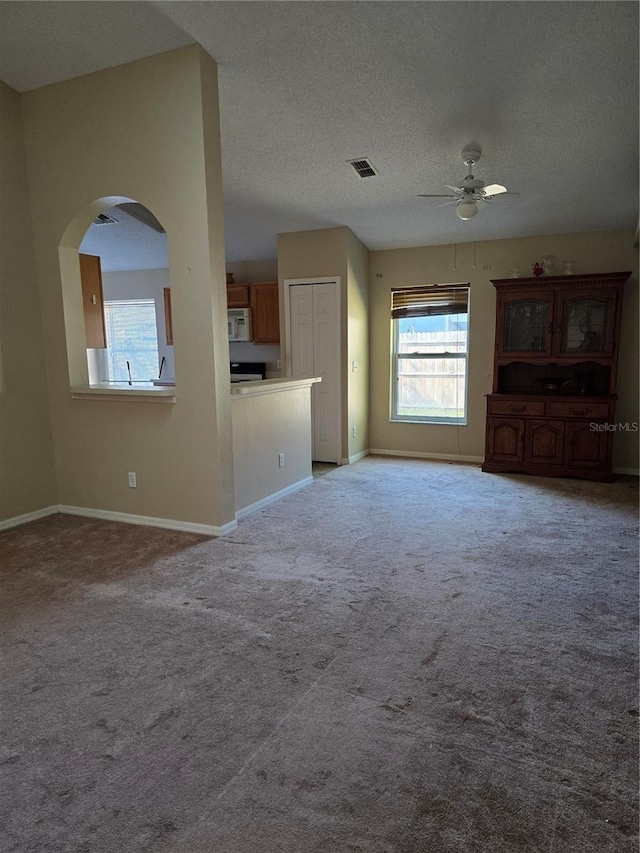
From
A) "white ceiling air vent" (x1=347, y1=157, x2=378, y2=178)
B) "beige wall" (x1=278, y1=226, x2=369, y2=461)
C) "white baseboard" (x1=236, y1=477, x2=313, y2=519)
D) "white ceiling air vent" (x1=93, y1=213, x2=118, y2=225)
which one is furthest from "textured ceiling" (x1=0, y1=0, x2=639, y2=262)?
"white baseboard" (x1=236, y1=477, x2=313, y2=519)

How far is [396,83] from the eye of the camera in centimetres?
312

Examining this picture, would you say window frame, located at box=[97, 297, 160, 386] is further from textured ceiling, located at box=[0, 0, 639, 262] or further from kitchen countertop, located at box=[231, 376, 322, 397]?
kitchen countertop, located at box=[231, 376, 322, 397]

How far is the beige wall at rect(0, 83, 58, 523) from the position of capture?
3.65 metres

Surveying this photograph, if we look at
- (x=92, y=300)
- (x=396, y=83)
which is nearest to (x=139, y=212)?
(x=92, y=300)

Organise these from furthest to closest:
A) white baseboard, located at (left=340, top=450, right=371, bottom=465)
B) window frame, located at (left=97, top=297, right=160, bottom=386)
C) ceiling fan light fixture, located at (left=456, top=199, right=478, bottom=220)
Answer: window frame, located at (left=97, top=297, right=160, bottom=386) → white baseboard, located at (left=340, top=450, right=371, bottom=465) → ceiling fan light fixture, located at (left=456, top=199, right=478, bottom=220)

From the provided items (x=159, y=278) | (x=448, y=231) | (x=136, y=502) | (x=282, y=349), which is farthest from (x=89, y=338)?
(x=448, y=231)

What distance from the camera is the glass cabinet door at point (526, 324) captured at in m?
5.23

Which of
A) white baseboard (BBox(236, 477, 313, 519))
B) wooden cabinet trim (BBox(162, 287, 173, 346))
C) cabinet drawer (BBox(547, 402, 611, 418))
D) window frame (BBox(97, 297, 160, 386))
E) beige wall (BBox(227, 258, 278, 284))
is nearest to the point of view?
white baseboard (BBox(236, 477, 313, 519))

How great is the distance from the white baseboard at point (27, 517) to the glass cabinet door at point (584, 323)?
5096 mm

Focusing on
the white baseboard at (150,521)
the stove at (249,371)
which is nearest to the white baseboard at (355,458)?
the stove at (249,371)

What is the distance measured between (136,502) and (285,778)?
8.92ft

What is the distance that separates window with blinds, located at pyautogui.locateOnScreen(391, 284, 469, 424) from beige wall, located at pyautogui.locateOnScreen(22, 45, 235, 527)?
3314 mm

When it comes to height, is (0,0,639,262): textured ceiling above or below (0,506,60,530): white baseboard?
above

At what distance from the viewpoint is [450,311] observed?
5957 millimetres
